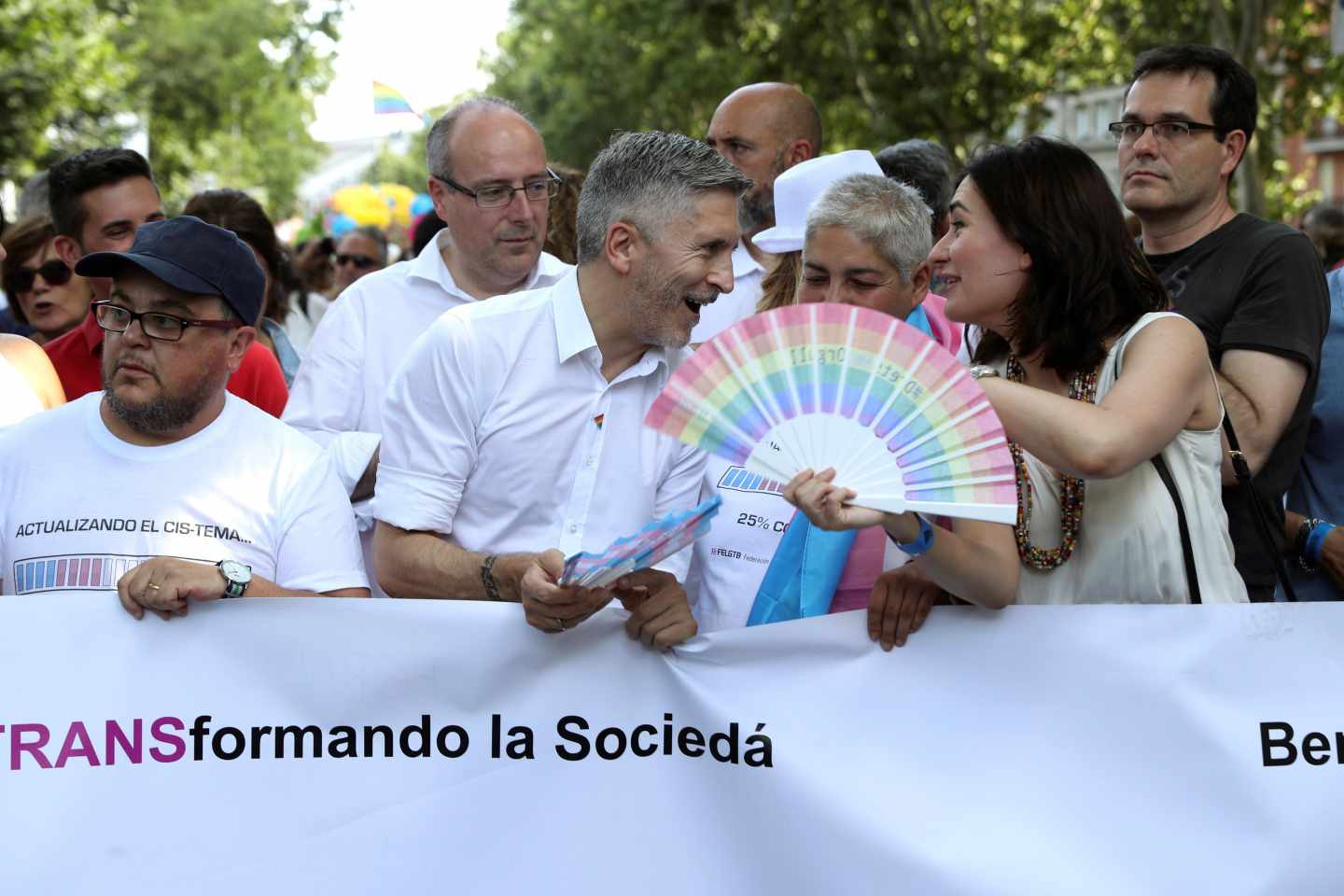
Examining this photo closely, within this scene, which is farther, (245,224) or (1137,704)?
(245,224)

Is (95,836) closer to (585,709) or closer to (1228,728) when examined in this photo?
(585,709)

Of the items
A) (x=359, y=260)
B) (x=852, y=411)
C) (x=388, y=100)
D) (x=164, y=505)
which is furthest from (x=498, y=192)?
(x=388, y=100)

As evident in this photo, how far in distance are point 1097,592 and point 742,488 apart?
888 millimetres

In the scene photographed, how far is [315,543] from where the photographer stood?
3557 millimetres

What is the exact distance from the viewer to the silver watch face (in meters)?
Answer: 3.29

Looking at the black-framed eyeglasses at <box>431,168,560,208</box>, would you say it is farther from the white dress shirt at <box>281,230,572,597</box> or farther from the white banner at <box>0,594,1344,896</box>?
the white banner at <box>0,594,1344,896</box>

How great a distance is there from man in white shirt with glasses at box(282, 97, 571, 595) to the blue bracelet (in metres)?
2.23

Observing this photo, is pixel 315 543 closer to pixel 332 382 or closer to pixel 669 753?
pixel 669 753

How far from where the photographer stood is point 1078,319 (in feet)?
10.7

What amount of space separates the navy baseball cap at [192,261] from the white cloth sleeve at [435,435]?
40 cm

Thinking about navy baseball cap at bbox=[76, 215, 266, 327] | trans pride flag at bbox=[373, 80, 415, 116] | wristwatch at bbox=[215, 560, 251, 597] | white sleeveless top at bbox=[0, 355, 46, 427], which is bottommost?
wristwatch at bbox=[215, 560, 251, 597]

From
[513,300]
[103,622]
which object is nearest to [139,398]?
[103,622]

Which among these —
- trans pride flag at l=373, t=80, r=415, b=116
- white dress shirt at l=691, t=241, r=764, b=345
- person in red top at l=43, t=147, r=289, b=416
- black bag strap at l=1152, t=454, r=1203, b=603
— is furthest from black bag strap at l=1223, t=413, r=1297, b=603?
trans pride flag at l=373, t=80, r=415, b=116

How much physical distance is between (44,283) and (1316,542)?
4097 mm
